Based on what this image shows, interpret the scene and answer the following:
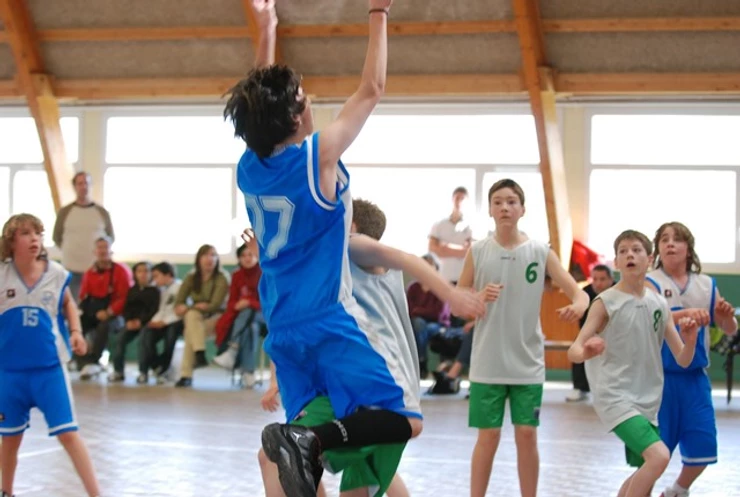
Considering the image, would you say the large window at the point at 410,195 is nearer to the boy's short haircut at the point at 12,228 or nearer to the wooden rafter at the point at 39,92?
the wooden rafter at the point at 39,92

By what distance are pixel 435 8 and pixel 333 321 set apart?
33.3ft

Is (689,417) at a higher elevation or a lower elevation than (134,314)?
lower

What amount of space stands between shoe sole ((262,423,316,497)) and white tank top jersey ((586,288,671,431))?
2234 mm

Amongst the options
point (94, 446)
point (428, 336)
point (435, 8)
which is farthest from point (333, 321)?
point (435, 8)

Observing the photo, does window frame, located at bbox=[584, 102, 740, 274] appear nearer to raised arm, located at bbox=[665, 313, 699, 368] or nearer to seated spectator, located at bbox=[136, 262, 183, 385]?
seated spectator, located at bbox=[136, 262, 183, 385]

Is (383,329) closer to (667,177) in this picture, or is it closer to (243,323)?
(243,323)

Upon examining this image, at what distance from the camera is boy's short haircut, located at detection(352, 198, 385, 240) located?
389 centimetres

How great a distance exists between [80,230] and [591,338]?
30.1 ft

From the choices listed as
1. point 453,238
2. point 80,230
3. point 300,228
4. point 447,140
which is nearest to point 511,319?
point 300,228

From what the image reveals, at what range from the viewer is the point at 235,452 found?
7324mm

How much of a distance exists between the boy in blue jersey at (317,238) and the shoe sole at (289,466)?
15 centimetres

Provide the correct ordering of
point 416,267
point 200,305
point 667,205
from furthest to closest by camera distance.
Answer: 1. point 667,205
2. point 200,305
3. point 416,267

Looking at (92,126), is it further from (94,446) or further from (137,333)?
(94,446)

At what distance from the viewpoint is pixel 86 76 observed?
48.2 feet
